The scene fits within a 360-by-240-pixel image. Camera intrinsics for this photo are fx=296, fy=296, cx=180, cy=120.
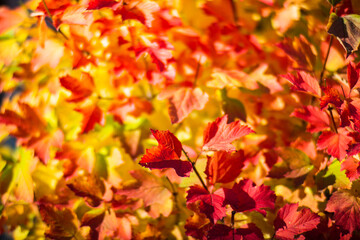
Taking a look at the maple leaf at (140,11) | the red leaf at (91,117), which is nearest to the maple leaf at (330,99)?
the maple leaf at (140,11)

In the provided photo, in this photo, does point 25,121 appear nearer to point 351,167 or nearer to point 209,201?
point 209,201

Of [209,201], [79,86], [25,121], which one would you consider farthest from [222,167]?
[25,121]

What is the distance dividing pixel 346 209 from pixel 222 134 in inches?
10.9

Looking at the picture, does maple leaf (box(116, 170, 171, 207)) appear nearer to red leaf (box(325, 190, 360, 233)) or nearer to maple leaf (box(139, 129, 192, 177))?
maple leaf (box(139, 129, 192, 177))

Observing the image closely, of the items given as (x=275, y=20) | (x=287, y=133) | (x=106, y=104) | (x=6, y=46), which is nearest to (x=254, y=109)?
(x=287, y=133)

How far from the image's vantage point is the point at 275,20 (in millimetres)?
812

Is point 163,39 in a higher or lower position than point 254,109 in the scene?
higher

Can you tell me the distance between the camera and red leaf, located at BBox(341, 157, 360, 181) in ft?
1.72

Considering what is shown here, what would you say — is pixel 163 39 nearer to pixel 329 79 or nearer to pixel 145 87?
pixel 145 87

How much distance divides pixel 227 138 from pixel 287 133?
1.13 ft

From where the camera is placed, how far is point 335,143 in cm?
57

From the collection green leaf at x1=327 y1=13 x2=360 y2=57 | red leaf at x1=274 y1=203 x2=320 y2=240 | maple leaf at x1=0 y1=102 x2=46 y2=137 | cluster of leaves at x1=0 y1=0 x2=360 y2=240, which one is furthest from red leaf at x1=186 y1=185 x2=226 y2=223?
maple leaf at x1=0 y1=102 x2=46 y2=137

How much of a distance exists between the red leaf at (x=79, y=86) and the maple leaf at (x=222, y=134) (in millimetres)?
352

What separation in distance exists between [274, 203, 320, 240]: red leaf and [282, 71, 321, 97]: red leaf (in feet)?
0.73
